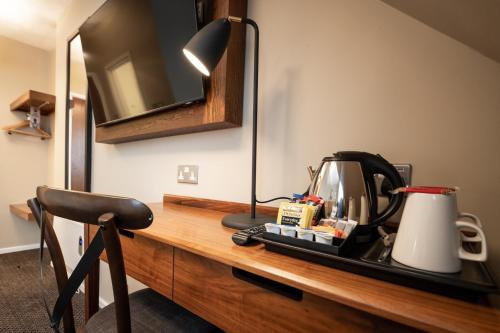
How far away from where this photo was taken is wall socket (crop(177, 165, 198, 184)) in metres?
1.19

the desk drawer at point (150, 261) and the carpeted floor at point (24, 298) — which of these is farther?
the carpeted floor at point (24, 298)

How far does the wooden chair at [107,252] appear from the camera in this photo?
40cm

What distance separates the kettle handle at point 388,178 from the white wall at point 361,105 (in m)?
0.16

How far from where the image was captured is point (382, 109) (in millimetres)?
694

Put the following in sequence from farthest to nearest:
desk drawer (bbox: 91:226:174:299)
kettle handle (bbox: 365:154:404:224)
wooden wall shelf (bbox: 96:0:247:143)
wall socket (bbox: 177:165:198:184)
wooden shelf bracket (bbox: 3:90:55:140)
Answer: wooden shelf bracket (bbox: 3:90:55:140), wall socket (bbox: 177:165:198:184), wooden wall shelf (bbox: 96:0:247:143), desk drawer (bbox: 91:226:174:299), kettle handle (bbox: 365:154:404:224)

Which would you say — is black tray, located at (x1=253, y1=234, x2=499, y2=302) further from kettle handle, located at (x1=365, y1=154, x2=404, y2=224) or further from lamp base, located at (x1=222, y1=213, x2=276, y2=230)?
lamp base, located at (x1=222, y1=213, x2=276, y2=230)

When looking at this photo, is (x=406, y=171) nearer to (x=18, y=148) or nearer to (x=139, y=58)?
(x=139, y=58)

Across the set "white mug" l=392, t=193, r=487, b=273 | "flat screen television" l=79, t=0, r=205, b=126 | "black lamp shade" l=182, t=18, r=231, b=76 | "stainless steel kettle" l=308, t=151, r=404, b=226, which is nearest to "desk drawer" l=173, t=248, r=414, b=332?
"white mug" l=392, t=193, r=487, b=273

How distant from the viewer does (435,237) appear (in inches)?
14.9

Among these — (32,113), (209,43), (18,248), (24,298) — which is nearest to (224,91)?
(209,43)

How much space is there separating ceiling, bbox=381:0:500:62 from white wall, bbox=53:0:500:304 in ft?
0.12

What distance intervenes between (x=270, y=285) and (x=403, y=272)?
0.76 feet

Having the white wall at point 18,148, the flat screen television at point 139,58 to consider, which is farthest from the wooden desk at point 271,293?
the white wall at point 18,148

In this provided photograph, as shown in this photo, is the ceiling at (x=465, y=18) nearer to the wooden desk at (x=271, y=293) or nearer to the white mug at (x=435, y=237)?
the white mug at (x=435, y=237)
